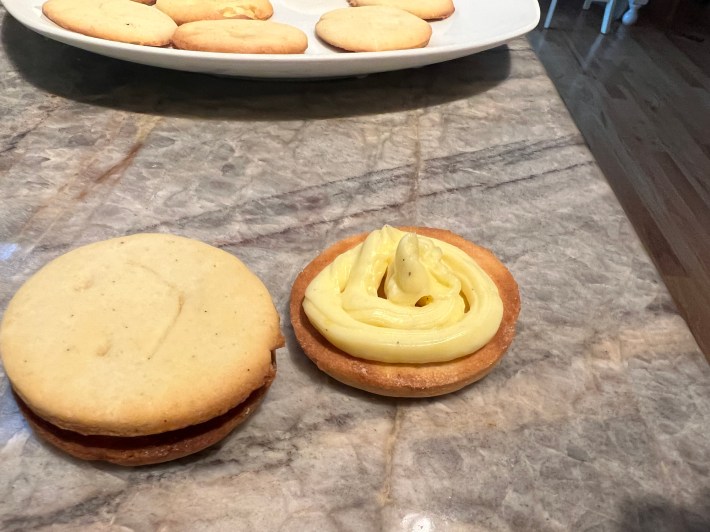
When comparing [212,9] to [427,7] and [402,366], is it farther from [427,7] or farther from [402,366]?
[402,366]

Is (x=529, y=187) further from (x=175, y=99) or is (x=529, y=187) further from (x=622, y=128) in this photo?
(x=622, y=128)

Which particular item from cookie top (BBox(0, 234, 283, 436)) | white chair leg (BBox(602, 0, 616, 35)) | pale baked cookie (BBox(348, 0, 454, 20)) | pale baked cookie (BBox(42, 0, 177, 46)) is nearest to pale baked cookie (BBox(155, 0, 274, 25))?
pale baked cookie (BBox(42, 0, 177, 46))

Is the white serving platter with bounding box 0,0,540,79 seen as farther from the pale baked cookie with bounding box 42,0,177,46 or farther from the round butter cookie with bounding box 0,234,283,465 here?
the round butter cookie with bounding box 0,234,283,465

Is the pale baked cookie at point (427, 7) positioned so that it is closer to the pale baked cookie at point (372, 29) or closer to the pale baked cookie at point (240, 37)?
the pale baked cookie at point (372, 29)

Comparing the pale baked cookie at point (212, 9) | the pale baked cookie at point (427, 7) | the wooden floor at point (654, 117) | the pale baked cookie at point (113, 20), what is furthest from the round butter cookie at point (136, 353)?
the wooden floor at point (654, 117)

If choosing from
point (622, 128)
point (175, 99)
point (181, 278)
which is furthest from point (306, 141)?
point (622, 128)
